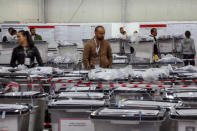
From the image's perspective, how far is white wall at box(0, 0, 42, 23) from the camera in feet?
47.3

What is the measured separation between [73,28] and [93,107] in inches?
435

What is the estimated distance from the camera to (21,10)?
47.5 feet

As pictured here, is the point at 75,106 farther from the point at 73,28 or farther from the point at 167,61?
the point at 73,28

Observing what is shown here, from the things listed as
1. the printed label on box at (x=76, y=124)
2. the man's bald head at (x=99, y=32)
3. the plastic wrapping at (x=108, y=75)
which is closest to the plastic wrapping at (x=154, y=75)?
the plastic wrapping at (x=108, y=75)

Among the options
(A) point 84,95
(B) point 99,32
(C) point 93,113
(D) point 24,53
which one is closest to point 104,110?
(C) point 93,113

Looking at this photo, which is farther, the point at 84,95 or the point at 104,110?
the point at 84,95

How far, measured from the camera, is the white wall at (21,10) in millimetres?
14414

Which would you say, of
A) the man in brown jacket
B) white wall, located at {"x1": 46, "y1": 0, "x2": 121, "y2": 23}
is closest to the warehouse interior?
the man in brown jacket

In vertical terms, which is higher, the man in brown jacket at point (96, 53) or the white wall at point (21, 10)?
the white wall at point (21, 10)

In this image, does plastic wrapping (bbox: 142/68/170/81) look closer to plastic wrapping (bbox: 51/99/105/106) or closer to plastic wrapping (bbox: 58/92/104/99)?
plastic wrapping (bbox: 58/92/104/99)

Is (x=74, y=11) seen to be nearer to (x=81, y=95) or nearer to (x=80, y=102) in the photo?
(x=81, y=95)

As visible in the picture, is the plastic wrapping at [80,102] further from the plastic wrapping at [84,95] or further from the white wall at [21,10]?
the white wall at [21,10]

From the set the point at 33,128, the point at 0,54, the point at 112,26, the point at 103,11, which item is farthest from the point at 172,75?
the point at 103,11

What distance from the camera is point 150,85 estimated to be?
3570 millimetres
